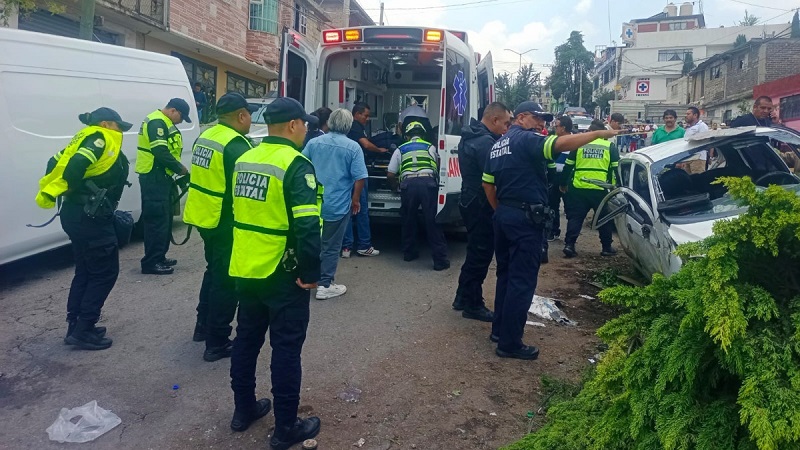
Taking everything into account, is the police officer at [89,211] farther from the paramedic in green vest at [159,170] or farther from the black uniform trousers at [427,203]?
the black uniform trousers at [427,203]

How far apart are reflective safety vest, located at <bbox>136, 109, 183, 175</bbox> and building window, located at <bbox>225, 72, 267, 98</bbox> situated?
53.8 ft

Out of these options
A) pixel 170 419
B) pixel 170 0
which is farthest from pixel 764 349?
pixel 170 0

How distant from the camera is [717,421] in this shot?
2.45 meters

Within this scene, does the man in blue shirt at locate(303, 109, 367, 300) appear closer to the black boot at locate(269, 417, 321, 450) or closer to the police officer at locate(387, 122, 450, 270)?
the police officer at locate(387, 122, 450, 270)

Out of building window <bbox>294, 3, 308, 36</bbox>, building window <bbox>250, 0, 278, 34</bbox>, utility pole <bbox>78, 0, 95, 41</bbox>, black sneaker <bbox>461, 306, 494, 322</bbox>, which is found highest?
building window <bbox>294, 3, 308, 36</bbox>

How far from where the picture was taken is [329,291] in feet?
20.2

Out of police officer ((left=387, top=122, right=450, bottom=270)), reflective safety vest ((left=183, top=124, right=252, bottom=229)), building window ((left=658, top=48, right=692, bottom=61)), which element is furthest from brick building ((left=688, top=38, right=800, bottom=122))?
reflective safety vest ((left=183, top=124, right=252, bottom=229))

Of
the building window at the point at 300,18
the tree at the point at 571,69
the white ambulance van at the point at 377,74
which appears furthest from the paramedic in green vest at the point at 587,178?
the tree at the point at 571,69

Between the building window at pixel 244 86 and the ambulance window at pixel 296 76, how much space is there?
15.0m

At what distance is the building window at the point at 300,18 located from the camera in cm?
2645

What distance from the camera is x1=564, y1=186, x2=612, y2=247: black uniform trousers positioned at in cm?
792

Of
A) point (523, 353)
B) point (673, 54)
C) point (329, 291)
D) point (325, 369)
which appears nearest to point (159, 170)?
point (329, 291)

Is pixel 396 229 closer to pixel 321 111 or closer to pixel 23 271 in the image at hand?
pixel 321 111

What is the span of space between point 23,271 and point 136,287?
5.03 feet
